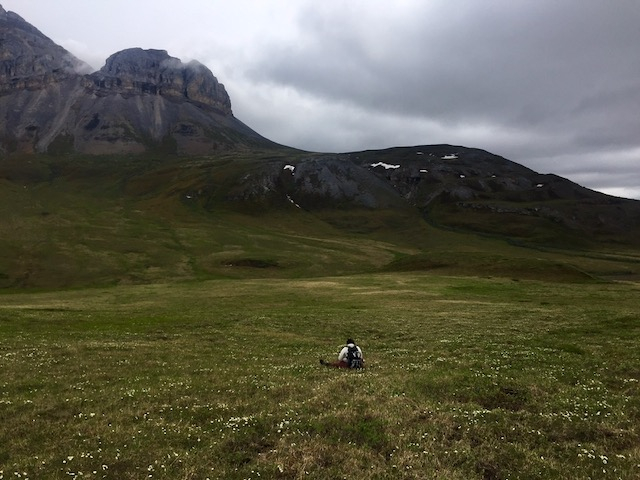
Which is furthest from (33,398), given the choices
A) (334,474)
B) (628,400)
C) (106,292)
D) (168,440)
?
(106,292)

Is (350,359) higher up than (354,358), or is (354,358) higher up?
(354,358)

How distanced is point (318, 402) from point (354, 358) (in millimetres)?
8048

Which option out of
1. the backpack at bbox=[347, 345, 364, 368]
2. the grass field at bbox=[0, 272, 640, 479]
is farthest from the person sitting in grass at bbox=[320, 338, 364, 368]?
the grass field at bbox=[0, 272, 640, 479]

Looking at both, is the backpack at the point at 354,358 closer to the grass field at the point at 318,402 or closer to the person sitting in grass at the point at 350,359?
the person sitting in grass at the point at 350,359

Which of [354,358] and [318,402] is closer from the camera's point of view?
[318,402]

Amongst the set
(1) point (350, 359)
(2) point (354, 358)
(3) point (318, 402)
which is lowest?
(1) point (350, 359)

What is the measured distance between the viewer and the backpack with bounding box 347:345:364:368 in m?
27.2


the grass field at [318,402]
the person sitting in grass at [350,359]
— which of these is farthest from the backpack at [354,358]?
the grass field at [318,402]

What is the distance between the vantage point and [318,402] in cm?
1953

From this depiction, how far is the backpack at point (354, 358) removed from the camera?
27.2 meters

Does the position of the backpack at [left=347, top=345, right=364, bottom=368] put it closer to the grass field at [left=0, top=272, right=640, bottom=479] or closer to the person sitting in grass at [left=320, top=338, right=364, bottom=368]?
the person sitting in grass at [left=320, top=338, right=364, bottom=368]

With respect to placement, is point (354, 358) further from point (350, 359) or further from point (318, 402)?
point (318, 402)

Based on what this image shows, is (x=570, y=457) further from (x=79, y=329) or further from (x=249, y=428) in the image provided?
(x=79, y=329)

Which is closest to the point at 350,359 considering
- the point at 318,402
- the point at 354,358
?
the point at 354,358
